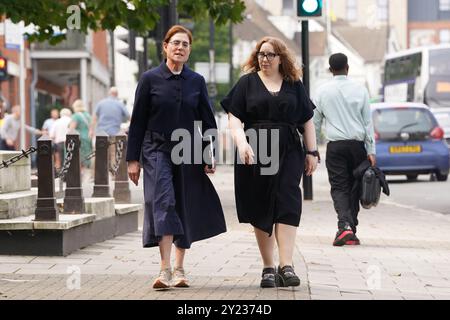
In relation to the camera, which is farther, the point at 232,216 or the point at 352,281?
the point at 232,216

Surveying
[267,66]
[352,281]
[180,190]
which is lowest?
[352,281]

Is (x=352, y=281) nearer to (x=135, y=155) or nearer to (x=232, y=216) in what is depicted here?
(x=135, y=155)

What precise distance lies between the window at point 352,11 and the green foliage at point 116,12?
11897 cm

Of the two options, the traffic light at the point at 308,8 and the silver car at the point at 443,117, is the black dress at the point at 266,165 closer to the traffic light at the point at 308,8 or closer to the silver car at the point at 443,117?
the traffic light at the point at 308,8

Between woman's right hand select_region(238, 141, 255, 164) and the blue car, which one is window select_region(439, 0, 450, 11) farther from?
woman's right hand select_region(238, 141, 255, 164)

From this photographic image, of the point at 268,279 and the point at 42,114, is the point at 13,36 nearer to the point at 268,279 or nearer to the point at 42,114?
the point at 268,279

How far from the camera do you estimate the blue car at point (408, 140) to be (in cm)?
2561

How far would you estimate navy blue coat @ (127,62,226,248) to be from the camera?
8.65m

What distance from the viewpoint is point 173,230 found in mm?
8594

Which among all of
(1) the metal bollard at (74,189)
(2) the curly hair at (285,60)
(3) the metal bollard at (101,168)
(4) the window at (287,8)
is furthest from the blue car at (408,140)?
(4) the window at (287,8)

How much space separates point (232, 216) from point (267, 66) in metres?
7.73

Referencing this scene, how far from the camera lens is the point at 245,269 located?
9844mm

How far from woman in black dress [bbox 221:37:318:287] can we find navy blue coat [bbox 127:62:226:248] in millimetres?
233
